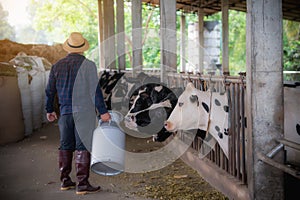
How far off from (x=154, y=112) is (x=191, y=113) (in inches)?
30.2

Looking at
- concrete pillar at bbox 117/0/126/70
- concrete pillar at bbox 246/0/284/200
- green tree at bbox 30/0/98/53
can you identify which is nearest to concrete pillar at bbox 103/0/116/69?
concrete pillar at bbox 117/0/126/70

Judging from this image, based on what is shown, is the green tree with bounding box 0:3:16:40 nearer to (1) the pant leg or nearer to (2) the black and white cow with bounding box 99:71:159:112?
(2) the black and white cow with bounding box 99:71:159:112

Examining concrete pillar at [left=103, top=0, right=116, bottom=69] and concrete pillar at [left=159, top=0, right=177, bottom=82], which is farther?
concrete pillar at [left=103, top=0, right=116, bottom=69]

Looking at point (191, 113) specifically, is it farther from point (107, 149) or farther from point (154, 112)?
point (107, 149)

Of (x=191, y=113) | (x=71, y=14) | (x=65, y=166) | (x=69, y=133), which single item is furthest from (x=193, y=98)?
(x=71, y=14)

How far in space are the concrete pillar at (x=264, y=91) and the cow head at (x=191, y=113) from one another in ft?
3.84

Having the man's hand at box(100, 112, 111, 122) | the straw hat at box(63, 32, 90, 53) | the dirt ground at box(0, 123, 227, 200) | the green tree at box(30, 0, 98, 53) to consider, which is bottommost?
the dirt ground at box(0, 123, 227, 200)

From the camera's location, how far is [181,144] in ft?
19.7

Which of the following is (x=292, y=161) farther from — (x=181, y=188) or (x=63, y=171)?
(x=63, y=171)

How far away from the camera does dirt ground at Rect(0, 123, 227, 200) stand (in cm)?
445

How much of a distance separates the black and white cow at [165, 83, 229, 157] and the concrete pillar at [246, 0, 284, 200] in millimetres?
961

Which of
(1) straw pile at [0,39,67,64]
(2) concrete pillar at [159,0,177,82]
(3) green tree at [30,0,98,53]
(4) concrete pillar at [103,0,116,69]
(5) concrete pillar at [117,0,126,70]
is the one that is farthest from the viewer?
(3) green tree at [30,0,98,53]

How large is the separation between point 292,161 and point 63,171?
2744mm

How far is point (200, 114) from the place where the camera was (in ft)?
14.9
